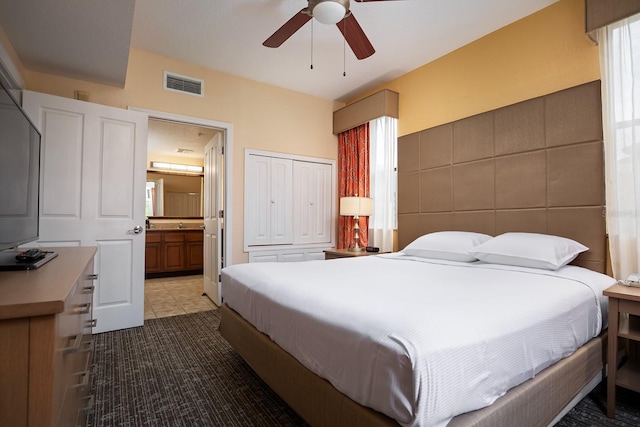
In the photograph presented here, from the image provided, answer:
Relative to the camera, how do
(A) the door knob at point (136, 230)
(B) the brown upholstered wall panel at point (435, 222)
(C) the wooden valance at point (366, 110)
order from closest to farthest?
(A) the door knob at point (136, 230)
(B) the brown upholstered wall panel at point (435, 222)
(C) the wooden valance at point (366, 110)

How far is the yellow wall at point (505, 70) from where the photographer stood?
8.18 feet

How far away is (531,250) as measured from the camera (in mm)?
2246

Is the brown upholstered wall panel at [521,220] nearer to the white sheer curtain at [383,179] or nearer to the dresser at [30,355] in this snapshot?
the white sheer curtain at [383,179]

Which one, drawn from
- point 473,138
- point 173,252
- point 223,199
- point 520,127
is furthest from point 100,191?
point 520,127

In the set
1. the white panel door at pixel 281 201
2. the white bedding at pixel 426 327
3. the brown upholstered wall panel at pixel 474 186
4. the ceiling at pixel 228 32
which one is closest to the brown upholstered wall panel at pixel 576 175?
the brown upholstered wall panel at pixel 474 186

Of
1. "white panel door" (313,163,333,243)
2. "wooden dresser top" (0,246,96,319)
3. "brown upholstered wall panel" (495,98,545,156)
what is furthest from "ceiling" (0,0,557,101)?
"wooden dresser top" (0,246,96,319)

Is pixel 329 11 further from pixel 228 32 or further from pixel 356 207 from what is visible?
pixel 356 207

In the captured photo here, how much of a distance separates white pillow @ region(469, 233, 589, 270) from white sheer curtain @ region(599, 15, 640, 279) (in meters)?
0.23

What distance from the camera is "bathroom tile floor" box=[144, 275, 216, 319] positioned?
378cm

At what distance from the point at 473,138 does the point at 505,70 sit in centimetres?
64

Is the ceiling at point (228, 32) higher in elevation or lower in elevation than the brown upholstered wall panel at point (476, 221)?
higher

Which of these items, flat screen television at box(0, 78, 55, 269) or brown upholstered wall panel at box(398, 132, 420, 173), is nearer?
flat screen television at box(0, 78, 55, 269)

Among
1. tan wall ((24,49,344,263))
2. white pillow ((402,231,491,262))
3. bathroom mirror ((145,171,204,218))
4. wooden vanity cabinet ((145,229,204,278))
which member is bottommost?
wooden vanity cabinet ((145,229,204,278))

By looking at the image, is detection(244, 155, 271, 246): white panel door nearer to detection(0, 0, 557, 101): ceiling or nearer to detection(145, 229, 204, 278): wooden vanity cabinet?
detection(0, 0, 557, 101): ceiling
